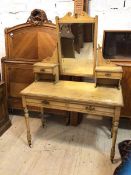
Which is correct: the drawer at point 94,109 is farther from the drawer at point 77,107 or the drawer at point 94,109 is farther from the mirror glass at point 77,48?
the mirror glass at point 77,48

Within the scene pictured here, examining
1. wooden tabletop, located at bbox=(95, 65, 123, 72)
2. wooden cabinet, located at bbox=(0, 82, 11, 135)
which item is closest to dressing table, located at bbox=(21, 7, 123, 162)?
wooden tabletop, located at bbox=(95, 65, 123, 72)

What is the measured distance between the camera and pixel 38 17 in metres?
2.46

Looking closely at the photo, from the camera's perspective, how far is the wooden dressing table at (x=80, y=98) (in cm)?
180

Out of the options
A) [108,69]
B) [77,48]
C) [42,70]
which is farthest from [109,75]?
[42,70]

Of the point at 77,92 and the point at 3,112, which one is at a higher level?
the point at 77,92

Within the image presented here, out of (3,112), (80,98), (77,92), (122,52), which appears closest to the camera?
(80,98)

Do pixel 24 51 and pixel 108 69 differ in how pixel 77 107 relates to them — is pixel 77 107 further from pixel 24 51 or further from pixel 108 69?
pixel 24 51

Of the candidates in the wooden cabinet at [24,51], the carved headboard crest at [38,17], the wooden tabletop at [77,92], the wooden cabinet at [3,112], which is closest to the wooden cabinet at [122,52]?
the wooden tabletop at [77,92]

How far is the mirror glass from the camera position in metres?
2.05

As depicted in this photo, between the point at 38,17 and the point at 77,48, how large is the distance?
69 centimetres

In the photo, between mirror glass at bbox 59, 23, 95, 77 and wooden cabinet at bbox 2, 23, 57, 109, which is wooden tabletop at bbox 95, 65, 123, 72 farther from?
wooden cabinet at bbox 2, 23, 57, 109

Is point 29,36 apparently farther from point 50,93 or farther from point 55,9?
point 50,93

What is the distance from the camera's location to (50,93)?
194 cm

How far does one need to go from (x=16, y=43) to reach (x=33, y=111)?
0.91 metres
